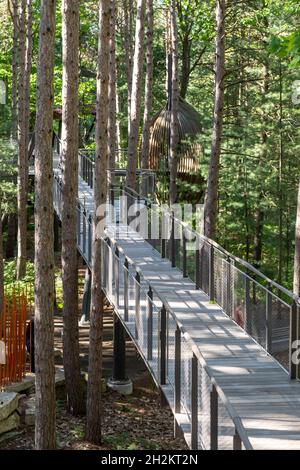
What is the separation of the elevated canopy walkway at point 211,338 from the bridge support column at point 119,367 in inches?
75.1

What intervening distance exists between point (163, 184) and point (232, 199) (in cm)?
351

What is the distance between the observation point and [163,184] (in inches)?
1150

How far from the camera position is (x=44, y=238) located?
13.5 m

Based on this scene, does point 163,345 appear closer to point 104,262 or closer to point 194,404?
point 194,404

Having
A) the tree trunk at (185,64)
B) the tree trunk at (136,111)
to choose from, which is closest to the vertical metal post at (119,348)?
the tree trunk at (136,111)

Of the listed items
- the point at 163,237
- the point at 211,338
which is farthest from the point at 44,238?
the point at 163,237

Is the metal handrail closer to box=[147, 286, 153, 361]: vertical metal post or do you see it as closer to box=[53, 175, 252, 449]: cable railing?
box=[53, 175, 252, 449]: cable railing

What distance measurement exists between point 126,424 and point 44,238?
5318mm

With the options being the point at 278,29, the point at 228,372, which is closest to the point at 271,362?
the point at 228,372

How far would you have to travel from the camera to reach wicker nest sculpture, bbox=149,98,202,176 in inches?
1196

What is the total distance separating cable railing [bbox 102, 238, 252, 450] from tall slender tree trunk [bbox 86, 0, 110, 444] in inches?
23.9

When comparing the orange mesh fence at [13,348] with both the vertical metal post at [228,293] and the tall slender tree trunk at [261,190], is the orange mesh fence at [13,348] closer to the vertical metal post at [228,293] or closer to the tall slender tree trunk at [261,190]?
the vertical metal post at [228,293]

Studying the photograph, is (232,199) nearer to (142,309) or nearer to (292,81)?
(292,81)

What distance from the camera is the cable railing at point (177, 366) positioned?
7.73 m
